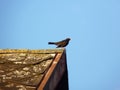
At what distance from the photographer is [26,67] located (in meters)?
4.24

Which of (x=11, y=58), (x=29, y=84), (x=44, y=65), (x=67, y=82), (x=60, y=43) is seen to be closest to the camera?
(x=29, y=84)

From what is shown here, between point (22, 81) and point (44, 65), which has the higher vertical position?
point (44, 65)

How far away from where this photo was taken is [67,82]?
18.5 ft

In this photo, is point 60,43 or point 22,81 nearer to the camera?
point 22,81

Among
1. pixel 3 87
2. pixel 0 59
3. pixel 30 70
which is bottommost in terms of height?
pixel 3 87

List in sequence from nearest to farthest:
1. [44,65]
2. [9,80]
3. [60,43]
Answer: [9,80]
[44,65]
[60,43]

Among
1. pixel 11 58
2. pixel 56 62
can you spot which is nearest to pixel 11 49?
pixel 11 58

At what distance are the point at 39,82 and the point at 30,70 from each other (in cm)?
50

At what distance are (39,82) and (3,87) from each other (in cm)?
52

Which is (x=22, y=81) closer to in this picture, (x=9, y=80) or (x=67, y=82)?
(x=9, y=80)

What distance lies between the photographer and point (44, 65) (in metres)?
4.22

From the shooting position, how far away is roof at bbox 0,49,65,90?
3754 millimetres

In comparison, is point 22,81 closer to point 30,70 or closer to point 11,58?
point 30,70

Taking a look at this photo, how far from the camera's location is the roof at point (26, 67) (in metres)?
3.75
